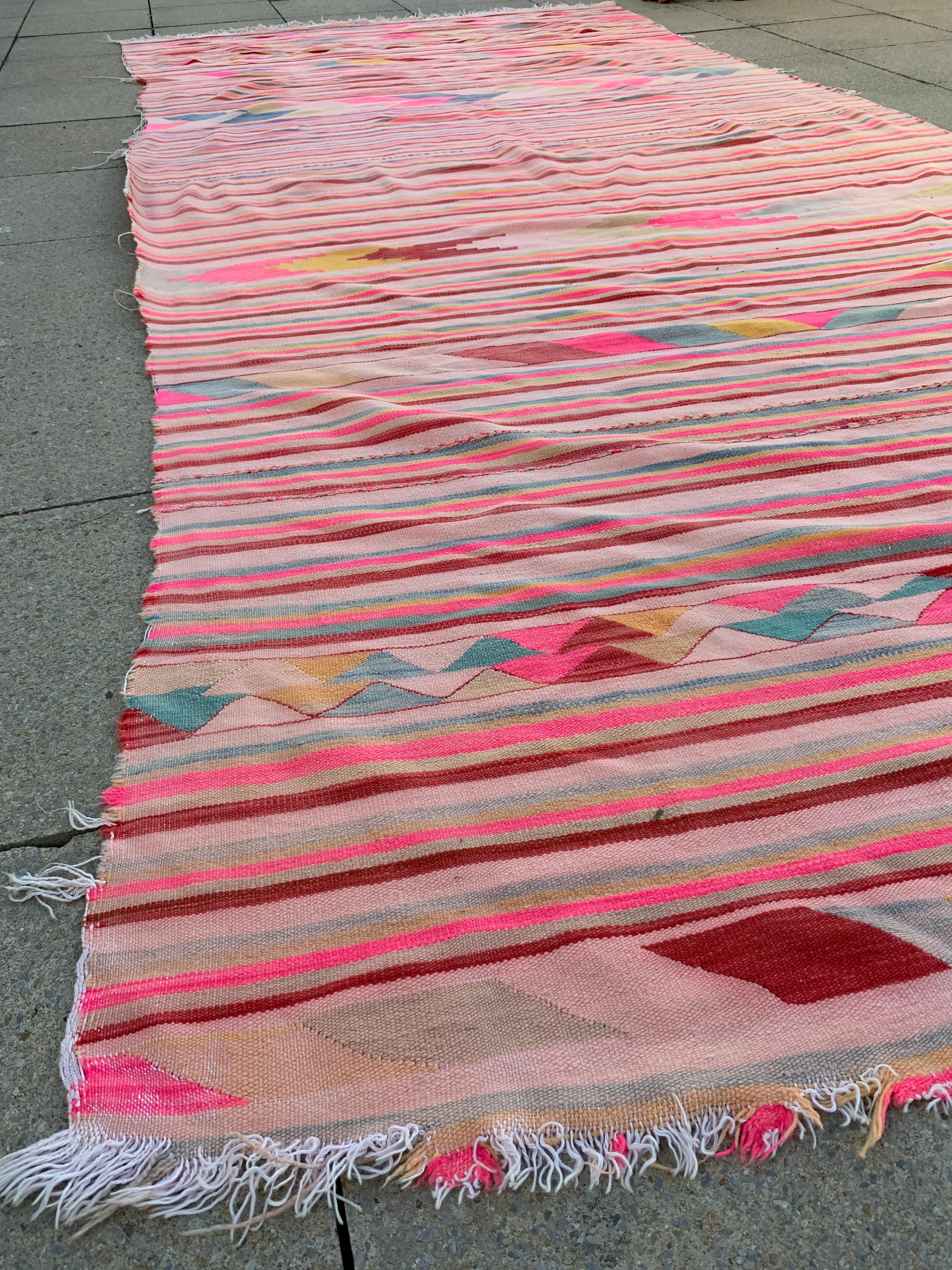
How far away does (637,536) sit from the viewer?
5.23 ft

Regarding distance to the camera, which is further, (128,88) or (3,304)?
(128,88)

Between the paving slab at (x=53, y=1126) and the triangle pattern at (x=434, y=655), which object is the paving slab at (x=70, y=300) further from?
the paving slab at (x=53, y=1126)

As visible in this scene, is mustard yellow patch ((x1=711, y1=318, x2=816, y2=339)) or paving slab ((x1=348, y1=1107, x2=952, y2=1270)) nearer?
paving slab ((x1=348, y1=1107, x2=952, y2=1270))

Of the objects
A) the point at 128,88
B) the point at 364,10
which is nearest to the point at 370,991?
the point at 128,88

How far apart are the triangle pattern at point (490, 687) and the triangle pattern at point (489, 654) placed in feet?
0.07

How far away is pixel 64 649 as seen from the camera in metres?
1.43

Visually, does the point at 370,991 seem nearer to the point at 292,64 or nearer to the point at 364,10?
the point at 292,64

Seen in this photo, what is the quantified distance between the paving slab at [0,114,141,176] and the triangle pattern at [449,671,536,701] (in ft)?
9.06

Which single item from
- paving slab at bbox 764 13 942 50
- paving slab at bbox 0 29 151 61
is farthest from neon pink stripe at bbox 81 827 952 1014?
paving slab at bbox 0 29 151 61

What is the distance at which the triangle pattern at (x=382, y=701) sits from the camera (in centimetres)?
130

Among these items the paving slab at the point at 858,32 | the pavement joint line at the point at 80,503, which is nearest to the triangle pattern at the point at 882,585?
the pavement joint line at the point at 80,503

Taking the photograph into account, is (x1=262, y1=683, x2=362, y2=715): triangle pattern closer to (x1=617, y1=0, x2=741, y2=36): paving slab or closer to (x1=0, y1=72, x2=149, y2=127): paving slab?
(x1=0, y1=72, x2=149, y2=127): paving slab

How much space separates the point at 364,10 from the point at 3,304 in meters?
3.86

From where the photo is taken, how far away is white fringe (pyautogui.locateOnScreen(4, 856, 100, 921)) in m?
1.09
